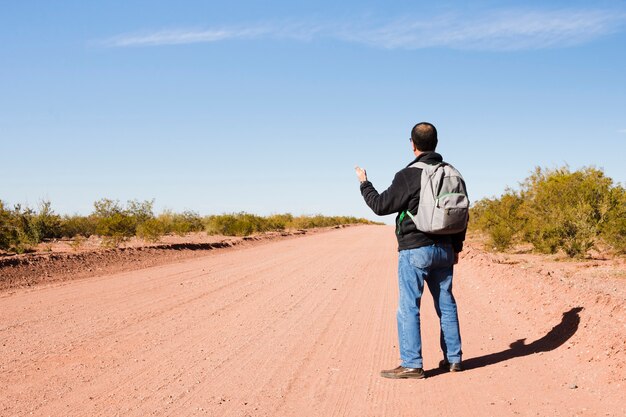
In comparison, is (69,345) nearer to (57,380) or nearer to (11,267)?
(57,380)

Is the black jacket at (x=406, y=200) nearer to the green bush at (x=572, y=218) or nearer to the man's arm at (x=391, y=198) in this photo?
the man's arm at (x=391, y=198)

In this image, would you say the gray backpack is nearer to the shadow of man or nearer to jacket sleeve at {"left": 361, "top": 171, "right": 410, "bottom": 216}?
jacket sleeve at {"left": 361, "top": 171, "right": 410, "bottom": 216}

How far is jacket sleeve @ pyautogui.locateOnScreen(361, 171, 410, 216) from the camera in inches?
209

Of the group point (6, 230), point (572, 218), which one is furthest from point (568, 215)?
point (6, 230)

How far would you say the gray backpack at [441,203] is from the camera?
17.0 feet

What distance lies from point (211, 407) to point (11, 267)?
12333mm

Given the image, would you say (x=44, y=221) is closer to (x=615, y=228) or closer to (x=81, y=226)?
(x=81, y=226)

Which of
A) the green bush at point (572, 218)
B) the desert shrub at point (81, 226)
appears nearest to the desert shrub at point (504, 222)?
the green bush at point (572, 218)

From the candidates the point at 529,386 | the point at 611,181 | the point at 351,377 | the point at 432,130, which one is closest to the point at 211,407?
the point at 351,377

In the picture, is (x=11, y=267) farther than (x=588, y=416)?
Yes

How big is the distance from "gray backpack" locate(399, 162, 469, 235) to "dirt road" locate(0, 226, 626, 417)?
1486 mm

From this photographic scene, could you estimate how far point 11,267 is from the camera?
587 inches

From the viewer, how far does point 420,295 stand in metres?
5.52

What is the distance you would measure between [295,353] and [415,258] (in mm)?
2075
